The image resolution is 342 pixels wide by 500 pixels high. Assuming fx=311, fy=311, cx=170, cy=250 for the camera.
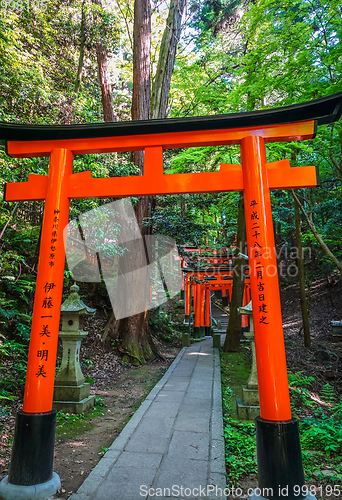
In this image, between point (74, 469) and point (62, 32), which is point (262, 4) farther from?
point (74, 469)

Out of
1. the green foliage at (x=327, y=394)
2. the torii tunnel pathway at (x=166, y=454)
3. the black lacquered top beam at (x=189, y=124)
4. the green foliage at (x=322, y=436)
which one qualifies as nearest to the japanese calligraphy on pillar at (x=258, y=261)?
the black lacquered top beam at (x=189, y=124)

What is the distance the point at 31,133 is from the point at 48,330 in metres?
2.35

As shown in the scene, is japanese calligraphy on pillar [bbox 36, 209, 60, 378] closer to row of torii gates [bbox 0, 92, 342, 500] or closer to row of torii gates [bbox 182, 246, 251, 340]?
row of torii gates [bbox 0, 92, 342, 500]

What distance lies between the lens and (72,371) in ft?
18.9

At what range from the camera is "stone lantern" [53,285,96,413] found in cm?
555

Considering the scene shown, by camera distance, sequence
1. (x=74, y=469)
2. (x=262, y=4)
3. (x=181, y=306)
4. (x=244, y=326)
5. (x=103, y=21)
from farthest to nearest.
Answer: (x=181, y=306)
(x=244, y=326)
(x=103, y=21)
(x=262, y=4)
(x=74, y=469)

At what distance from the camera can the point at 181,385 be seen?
739cm

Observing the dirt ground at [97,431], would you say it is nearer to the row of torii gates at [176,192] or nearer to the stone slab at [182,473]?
the row of torii gates at [176,192]

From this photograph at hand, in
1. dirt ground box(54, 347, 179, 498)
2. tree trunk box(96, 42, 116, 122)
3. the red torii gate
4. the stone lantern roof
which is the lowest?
dirt ground box(54, 347, 179, 498)

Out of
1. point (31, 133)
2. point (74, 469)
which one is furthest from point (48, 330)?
point (31, 133)

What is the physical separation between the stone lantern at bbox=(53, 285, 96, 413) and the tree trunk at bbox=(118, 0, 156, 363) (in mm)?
3607

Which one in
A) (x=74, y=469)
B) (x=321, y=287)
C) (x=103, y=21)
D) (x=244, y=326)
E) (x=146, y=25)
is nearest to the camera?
(x=74, y=469)

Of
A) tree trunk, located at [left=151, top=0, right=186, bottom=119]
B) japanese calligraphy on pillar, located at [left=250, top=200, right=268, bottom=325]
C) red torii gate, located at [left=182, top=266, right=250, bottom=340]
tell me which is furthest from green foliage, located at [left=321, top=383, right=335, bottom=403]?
tree trunk, located at [left=151, top=0, right=186, bottom=119]

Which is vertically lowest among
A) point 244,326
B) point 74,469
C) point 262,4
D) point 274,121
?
point 74,469
